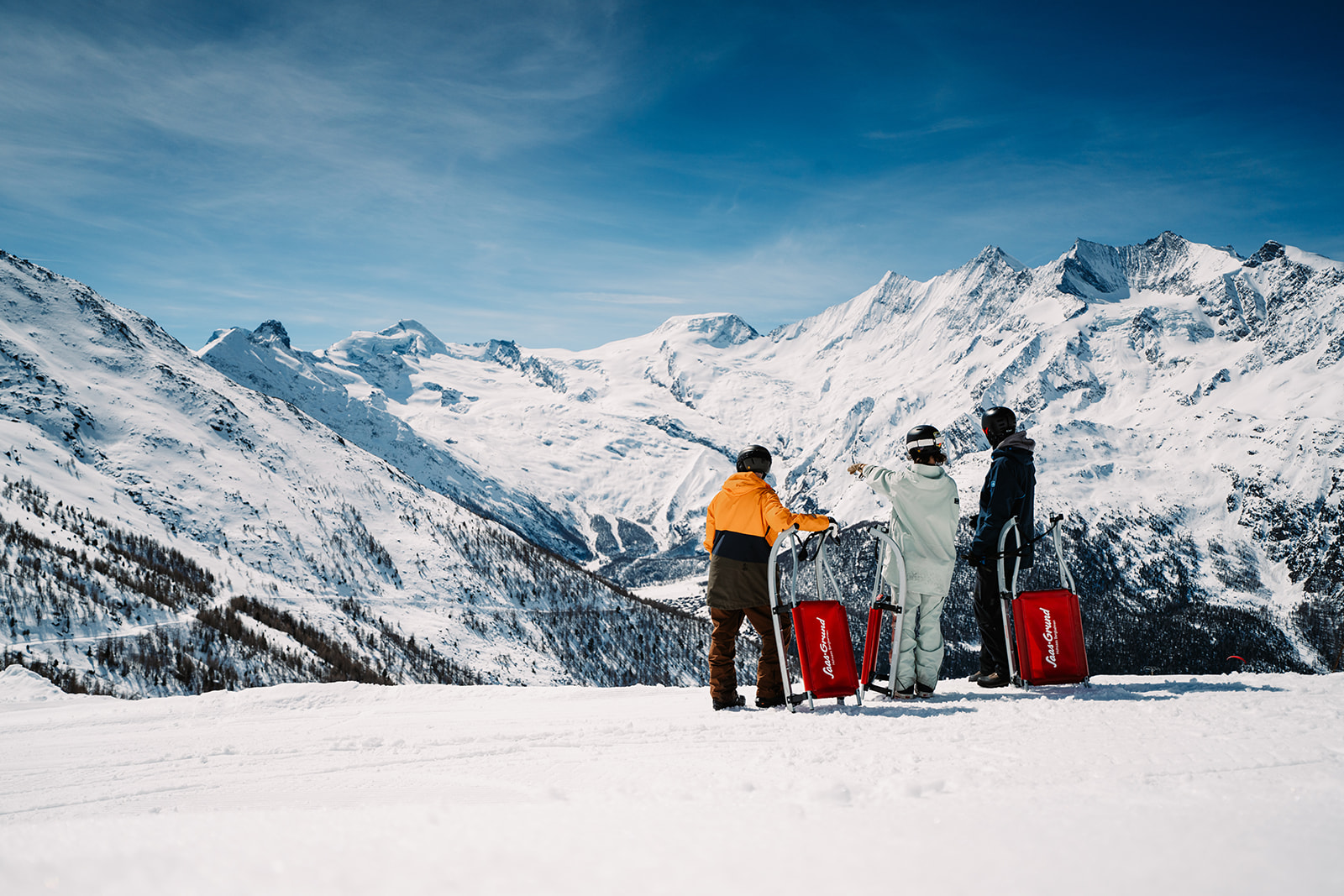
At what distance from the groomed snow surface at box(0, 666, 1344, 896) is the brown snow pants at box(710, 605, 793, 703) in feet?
1.15

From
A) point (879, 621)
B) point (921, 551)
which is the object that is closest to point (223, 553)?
point (879, 621)

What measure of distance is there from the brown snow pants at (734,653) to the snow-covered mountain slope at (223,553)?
124 feet

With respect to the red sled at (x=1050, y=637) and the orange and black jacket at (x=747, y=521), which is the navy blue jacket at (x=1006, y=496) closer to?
the red sled at (x=1050, y=637)

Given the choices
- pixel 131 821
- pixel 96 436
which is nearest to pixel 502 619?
pixel 96 436

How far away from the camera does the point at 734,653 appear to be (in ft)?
26.7

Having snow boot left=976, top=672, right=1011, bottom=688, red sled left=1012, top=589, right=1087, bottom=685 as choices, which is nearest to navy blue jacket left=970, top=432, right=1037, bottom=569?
red sled left=1012, top=589, right=1087, bottom=685

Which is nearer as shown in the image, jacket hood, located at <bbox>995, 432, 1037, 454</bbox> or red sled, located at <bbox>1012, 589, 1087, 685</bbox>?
red sled, located at <bbox>1012, 589, 1087, 685</bbox>

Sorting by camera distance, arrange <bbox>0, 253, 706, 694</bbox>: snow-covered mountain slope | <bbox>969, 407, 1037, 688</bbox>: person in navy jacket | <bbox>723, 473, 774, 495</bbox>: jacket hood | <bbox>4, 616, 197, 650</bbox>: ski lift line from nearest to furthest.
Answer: <bbox>723, 473, 774, 495</bbox>: jacket hood < <bbox>969, 407, 1037, 688</bbox>: person in navy jacket < <bbox>4, 616, 197, 650</bbox>: ski lift line < <bbox>0, 253, 706, 694</bbox>: snow-covered mountain slope

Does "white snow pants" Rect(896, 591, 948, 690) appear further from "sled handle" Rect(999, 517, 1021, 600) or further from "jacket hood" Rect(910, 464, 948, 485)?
"jacket hood" Rect(910, 464, 948, 485)

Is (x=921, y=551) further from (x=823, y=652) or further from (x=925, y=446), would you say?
(x=823, y=652)

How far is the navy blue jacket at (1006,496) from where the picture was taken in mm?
8656

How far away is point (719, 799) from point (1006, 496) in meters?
6.11

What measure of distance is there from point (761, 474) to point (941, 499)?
6.98ft

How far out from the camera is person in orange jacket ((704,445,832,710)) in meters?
7.98
